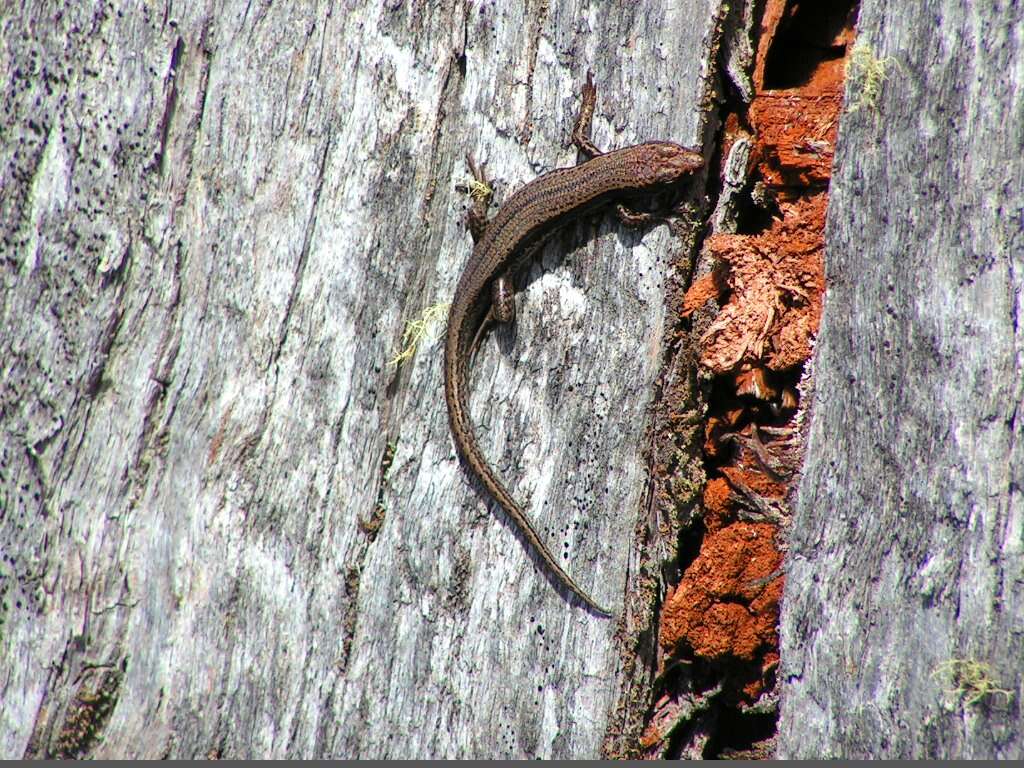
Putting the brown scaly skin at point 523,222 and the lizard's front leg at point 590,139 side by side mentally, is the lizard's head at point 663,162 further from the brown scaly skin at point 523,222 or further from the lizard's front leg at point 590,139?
the lizard's front leg at point 590,139

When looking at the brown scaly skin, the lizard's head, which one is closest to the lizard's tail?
the brown scaly skin

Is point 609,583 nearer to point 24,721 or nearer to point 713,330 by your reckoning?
point 713,330

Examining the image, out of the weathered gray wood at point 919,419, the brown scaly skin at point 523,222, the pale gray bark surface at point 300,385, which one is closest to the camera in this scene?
the weathered gray wood at point 919,419

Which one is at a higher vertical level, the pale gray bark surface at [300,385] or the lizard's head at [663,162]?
the lizard's head at [663,162]

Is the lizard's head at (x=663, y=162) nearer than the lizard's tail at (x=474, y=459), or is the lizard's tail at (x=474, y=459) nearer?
the lizard's tail at (x=474, y=459)

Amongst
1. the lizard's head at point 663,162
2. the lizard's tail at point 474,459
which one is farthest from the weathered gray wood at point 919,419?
the lizard's tail at point 474,459

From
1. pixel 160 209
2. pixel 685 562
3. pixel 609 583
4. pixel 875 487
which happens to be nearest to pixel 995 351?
pixel 875 487
